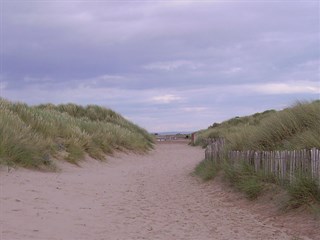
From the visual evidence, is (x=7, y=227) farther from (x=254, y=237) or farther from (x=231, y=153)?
(x=231, y=153)

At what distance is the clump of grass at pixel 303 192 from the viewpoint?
7.58m

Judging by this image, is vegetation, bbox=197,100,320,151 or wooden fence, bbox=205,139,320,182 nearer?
wooden fence, bbox=205,139,320,182

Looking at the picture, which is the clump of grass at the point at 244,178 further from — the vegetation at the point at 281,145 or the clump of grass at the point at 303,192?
the clump of grass at the point at 303,192

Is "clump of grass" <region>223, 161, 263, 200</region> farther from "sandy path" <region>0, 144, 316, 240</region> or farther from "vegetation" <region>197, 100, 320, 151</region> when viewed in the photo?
"vegetation" <region>197, 100, 320, 151</region>

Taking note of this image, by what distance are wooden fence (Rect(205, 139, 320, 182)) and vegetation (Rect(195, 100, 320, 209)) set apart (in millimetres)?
125

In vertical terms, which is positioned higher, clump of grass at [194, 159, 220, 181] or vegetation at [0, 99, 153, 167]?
vegetation at [0, 99, 153, 167]

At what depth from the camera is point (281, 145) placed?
1098 cm

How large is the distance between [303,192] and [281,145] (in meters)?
3.32

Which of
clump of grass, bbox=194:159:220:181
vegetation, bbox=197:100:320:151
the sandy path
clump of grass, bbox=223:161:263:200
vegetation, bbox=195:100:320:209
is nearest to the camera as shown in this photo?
the sandy path

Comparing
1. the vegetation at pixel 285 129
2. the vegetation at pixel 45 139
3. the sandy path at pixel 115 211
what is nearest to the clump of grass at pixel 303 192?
the sandy path at pixel 115 211

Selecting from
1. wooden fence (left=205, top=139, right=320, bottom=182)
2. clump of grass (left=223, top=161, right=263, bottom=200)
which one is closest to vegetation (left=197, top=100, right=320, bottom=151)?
wooden fence (left=205, top=139, right=320, bottom=182)

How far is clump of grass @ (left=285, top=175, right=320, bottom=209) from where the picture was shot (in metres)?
7.58

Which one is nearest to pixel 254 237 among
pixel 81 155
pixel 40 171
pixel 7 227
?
pixel 7 227

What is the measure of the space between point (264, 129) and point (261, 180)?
8.73 feet
